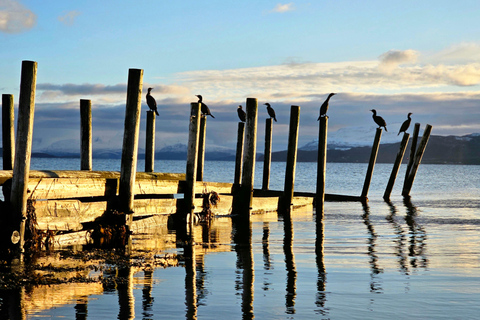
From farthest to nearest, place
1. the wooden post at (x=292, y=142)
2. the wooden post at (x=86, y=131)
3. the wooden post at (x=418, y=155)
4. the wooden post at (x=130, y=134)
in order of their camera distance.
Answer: the wooden post at (x=418, y=155), the wooden post at (x=292, y=142), the wooden post at (x=86, y=131), the wooden post at (x=130, y=134)

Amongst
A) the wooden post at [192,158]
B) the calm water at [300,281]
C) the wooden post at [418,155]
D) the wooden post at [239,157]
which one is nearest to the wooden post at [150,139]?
the wooden post at [192,158]

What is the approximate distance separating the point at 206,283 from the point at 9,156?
272 inches

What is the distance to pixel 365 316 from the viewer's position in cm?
699

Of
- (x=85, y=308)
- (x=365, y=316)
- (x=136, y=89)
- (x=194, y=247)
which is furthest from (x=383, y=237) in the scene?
(x=85, y=308)

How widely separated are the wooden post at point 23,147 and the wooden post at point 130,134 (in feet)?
8.11

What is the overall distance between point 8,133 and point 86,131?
6.06ft

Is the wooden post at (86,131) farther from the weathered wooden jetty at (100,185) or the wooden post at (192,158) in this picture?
the wooden post at (192,158)

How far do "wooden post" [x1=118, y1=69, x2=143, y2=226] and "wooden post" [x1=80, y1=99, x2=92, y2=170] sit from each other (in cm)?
217

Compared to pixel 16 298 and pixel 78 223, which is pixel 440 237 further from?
pixel 16 298

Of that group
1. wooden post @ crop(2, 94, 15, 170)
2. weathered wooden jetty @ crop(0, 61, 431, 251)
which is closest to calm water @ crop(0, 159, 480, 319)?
weathered wooden jetty @ crop(0, 61, 431, 251)

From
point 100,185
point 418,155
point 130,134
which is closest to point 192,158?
point 130,134

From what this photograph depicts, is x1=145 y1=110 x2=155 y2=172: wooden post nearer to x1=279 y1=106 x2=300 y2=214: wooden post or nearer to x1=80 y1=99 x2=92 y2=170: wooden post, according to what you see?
x1=80 y1=99 x2=92 y2=170: wooden post

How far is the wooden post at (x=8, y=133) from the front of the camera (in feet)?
43.5

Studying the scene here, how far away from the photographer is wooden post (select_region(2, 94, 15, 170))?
43.5 ft
